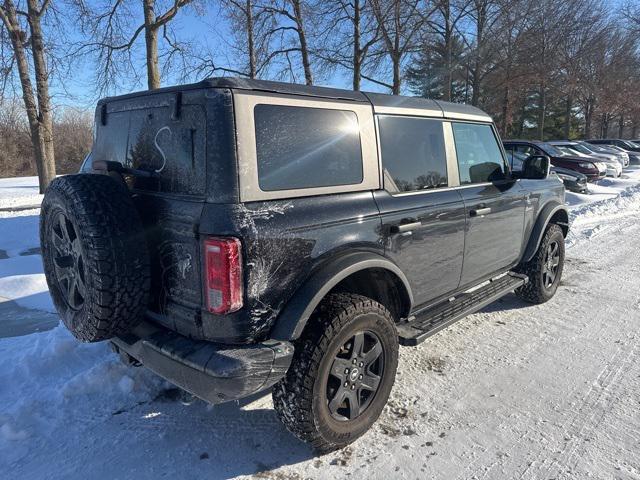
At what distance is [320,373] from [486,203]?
2.17 metres

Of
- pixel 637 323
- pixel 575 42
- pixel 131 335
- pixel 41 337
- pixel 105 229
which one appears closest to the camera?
pixel 105 229

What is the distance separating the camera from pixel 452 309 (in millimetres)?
3676

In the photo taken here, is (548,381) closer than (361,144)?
No

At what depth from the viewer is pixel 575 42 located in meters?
29.9

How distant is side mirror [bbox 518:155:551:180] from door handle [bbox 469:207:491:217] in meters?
0.91

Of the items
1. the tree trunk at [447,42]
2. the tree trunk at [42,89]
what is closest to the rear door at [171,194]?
the tree trunk at [42,89]

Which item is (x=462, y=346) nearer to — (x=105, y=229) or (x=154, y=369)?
(x=154, y=369)

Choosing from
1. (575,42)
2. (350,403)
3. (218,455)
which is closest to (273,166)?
(350,403)

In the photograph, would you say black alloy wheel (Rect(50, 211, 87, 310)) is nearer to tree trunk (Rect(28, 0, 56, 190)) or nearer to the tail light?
the tail light

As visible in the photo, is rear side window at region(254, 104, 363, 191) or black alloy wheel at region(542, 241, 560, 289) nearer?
rear side window at region(254, 104, 363, 191)

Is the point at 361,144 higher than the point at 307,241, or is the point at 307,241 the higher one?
the point at 361,144

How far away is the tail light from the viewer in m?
2.21

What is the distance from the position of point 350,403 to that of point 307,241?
3.39 feet

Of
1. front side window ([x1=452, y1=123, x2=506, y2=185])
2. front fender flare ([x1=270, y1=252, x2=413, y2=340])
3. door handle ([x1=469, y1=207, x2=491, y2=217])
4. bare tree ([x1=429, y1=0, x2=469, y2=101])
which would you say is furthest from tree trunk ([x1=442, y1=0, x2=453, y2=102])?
front fender flare ([x1=270, y1=252, x2=413, y2=340])
